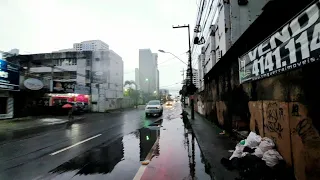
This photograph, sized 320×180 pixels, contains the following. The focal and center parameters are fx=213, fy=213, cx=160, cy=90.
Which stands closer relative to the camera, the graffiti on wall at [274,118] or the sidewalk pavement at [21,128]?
the graffiti on wall at [274,118]

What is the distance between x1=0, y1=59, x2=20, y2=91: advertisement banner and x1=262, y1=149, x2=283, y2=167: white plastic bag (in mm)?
24488

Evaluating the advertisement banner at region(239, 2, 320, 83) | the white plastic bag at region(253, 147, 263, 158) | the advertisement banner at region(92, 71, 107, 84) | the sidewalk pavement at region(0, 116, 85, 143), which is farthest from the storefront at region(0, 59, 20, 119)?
the white plastic bag at region(253, 147, 263, 158)

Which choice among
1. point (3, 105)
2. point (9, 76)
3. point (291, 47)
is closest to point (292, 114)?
point (291, 47)

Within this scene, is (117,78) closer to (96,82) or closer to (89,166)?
(96,82)

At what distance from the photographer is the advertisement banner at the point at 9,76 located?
21342mm

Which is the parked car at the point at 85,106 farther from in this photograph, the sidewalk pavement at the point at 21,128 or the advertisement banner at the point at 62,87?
the sidewalk pavement at the point at 21,128

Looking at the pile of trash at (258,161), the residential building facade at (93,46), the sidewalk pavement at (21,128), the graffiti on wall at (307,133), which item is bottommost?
the sidewalk pavement at (21,128)

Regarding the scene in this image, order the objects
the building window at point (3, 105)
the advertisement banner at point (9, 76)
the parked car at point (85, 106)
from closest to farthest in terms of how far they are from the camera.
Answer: the advertisement banner at point (9, 76) → the building window at point (3, 105) → the parked car at point (85, 106)

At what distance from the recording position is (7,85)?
72.5 ft

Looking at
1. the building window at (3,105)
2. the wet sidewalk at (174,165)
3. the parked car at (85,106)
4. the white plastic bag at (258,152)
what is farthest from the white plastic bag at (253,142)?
the parked car at (85,106)

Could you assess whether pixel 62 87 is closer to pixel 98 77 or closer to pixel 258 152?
pixel 98 77

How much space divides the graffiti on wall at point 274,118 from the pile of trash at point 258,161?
35 cm

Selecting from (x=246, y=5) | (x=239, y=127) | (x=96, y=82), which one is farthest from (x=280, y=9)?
(x=96, y=82)

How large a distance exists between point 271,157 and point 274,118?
3.49 feet
